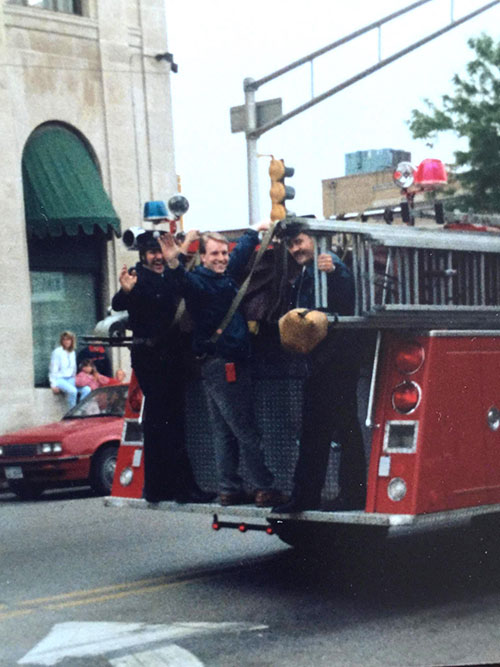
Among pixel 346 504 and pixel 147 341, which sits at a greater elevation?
pixel 147 341

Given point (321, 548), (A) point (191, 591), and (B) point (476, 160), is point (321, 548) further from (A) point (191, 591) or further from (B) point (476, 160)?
(B) point (476, 160)

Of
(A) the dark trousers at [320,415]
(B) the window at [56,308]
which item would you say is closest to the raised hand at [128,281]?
(A) the dark trousers at [320,415]

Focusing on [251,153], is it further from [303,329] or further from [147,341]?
[303,329]

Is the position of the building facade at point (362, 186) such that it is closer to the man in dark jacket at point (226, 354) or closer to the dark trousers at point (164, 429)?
the dark trousers at point (164, 429)

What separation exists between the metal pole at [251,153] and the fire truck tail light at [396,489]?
12.9 m

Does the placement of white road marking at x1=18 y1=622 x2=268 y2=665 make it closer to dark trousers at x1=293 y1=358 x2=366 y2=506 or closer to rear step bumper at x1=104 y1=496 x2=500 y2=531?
rear step bumper at x1=104 y1=496 x2=500 y2=531

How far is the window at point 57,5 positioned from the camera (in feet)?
74.0

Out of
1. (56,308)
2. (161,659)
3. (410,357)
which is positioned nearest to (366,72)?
(56,308)

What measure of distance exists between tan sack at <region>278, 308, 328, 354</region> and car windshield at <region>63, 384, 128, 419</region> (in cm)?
894

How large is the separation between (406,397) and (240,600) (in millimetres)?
1591

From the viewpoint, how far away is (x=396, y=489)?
24.0ft

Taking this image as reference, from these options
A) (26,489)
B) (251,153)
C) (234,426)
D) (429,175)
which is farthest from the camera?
(251,153)

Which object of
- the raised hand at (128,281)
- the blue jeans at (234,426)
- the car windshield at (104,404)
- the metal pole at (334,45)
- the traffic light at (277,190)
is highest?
the metal pole at (334,45)

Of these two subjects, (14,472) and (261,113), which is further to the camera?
(261,113)
